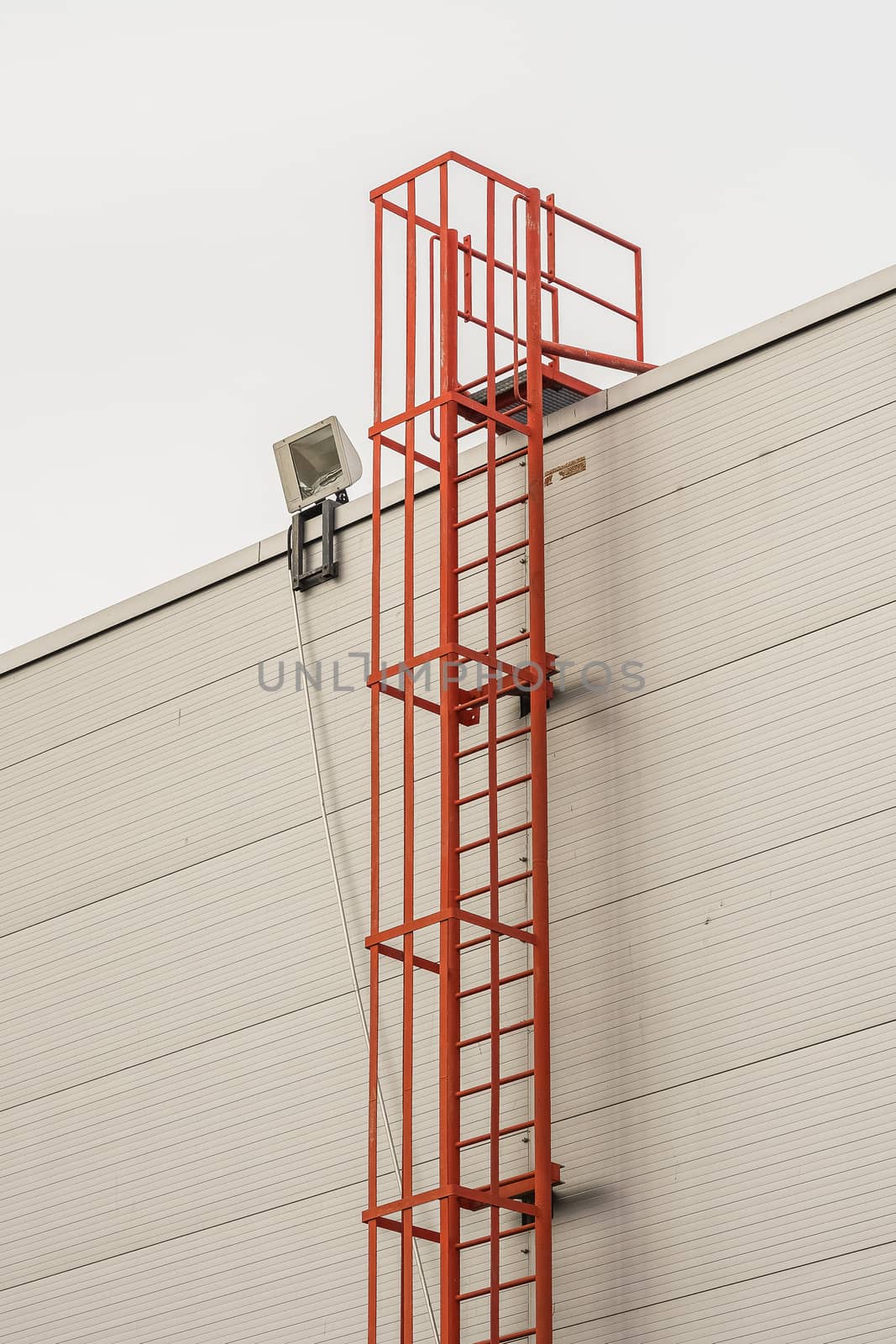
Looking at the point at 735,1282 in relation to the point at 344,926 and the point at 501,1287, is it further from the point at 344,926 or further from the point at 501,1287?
the point at 344,926

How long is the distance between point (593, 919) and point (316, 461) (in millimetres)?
4458

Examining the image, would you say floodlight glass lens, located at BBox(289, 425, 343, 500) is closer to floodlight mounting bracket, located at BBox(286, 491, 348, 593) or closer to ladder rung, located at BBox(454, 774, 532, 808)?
floodlight mounting bracket, located at BBox(286, 491, 348, 593)

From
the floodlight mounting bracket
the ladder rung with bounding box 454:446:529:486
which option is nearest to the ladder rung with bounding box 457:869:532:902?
the ladder rung with bounding box 454:446:529:486

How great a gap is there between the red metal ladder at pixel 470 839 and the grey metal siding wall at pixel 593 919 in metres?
0.26

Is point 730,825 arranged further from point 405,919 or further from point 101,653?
point 101,653

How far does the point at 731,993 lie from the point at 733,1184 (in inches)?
42.7

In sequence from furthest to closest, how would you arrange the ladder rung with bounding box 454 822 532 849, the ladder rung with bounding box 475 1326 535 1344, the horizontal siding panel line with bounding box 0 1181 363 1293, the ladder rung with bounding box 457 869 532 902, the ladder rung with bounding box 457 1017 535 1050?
the horizontal siding panel line with bounding box 0 1181 363 1293 < the ladder rung with bounding box 454 822 532 849 < the ladder rung with bounding box 457 869 532 902 < the ladder rung with bounding box 457 1017 535 1050 < the ladder rung with bounding box 475 1326 535 1344

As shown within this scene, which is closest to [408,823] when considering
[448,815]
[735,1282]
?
[448,815]

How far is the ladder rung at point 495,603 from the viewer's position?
13.6 meters

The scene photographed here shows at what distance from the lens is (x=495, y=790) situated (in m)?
13.1

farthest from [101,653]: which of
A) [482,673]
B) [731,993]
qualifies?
[731,993]

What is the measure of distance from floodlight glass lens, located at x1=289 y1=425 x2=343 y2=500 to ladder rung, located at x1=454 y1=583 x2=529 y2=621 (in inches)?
76.3

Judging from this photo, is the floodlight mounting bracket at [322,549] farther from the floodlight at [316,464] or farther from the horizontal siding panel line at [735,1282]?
the horizontal siding panel line at [735,1282]

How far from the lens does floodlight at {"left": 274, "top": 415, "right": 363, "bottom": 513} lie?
15.6 m
